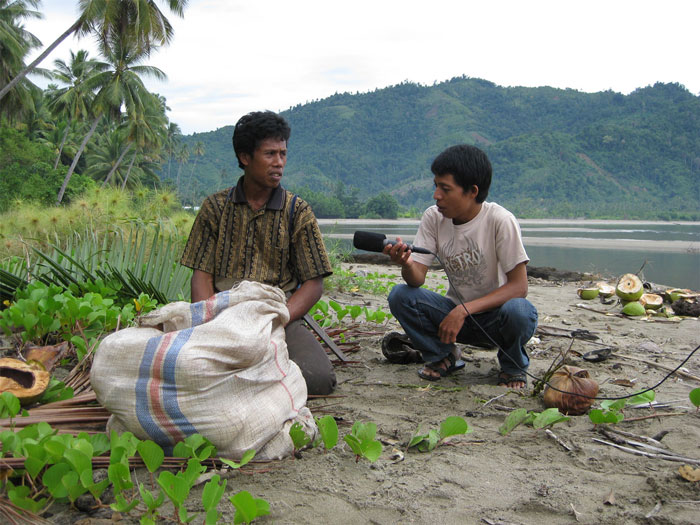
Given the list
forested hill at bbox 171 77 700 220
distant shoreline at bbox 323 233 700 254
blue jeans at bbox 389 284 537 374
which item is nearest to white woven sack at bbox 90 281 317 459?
blue jeans at bbox 389 284 537 374

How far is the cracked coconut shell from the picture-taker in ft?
8.17

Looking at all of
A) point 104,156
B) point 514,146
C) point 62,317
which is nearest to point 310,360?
point 62,317

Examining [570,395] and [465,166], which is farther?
[465,166]

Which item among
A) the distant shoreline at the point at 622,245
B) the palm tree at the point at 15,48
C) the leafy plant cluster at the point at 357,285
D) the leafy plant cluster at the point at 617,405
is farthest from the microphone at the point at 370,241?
the palm tree at the point at 15,48

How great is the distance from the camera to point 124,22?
21.6 m

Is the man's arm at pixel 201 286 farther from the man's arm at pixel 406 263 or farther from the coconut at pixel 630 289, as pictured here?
the coconut at pixel 630 289

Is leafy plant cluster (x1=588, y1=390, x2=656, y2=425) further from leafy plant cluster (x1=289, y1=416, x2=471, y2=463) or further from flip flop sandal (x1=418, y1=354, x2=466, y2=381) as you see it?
flip flop sandal (x1=418, y1=354, x2=466, y2=381)

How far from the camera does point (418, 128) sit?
419 ft

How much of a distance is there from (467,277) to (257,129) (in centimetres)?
134

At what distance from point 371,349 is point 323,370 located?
3.82 feet

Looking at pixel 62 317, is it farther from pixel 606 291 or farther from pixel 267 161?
pixel 606 291

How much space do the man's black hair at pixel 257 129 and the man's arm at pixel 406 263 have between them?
0.74 m

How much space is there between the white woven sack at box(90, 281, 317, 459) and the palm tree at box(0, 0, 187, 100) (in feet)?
63.5

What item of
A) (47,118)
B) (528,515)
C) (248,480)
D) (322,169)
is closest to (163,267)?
(248,480)
